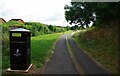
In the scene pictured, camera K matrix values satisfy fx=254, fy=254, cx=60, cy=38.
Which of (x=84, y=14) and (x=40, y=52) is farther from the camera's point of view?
(x=84, y=14)

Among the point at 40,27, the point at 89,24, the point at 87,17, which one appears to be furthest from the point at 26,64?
the point at 40,27

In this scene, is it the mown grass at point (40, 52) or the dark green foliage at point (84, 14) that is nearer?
the mown grass at point (40, 52)

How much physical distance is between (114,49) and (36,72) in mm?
7259

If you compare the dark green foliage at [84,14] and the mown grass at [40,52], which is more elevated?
the dark green foliage at [84,14]

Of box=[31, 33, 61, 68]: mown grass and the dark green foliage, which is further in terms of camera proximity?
the dark green foliage

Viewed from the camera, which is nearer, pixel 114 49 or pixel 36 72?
pixel 36 72

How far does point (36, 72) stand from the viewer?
1198cm

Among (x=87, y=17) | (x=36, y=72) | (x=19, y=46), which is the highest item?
(x=87, y=17)

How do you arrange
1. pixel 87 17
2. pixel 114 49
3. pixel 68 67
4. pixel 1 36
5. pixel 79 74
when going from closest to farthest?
pixel 79 74 < pixel 68 67 < pixel 114 49 < pixel 1 36 < pixel 87 17

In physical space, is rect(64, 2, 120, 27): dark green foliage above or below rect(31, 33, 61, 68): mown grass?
above

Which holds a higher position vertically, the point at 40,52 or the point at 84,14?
the point at 84,14

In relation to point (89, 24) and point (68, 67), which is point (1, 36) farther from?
point (89, 24)

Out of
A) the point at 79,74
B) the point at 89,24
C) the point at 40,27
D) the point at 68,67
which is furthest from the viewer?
the point at 40,27

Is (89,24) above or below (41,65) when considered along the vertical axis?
above
